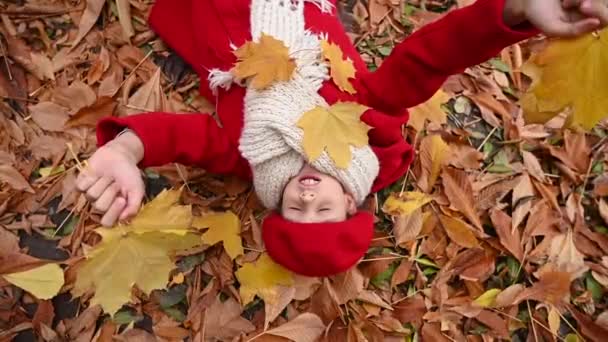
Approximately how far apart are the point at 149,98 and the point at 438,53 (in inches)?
28.0

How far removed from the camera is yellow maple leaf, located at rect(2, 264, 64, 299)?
52.2 inches

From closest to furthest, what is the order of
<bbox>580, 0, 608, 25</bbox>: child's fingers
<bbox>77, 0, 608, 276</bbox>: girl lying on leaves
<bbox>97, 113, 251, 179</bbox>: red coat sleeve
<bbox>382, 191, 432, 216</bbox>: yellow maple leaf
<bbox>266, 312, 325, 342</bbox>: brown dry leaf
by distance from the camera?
<bbox>580, 0, 608, 25</bbox>: child's fingers
<bbox>77, 0, 608, 276</bbox>: girl lying on leaves
<bbox>97, 113, 251, 179</bbox>: red coat sleeve
<bbox>266, 312, 325, 342</bbox>: brown dry leaf
<bbox>382, 191, 432, 216</bbox>: yellow maple leaf

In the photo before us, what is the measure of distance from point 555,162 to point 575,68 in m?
0.74

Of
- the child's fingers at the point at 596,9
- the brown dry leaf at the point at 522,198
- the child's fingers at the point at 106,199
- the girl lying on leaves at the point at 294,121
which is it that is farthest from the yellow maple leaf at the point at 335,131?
the brown dry leaf at the point at 522,198

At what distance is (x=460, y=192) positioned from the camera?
1.51m

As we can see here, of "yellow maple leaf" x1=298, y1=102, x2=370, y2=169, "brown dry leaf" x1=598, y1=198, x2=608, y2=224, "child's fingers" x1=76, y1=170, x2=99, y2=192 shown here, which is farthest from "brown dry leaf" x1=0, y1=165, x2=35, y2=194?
"brown dry leaf" x1=598, y1=198, x2=608, y2=224

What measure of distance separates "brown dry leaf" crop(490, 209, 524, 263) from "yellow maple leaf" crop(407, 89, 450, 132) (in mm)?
244

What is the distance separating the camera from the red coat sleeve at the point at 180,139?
48.4 inches

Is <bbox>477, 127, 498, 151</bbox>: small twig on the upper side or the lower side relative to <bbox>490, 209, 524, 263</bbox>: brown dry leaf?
upper

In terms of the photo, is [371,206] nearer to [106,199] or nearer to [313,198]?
[313,198]

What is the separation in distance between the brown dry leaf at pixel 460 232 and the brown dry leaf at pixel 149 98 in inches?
27.2

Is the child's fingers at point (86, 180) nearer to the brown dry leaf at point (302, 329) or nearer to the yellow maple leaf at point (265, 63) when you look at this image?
the yellow maple leaf at point (265, 63)

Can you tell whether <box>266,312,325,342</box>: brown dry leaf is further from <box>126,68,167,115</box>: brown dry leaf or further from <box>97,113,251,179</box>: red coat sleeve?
<box>126,68,167,115</box>: brown dry leaf

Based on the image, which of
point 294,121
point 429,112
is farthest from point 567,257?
point 294,121
